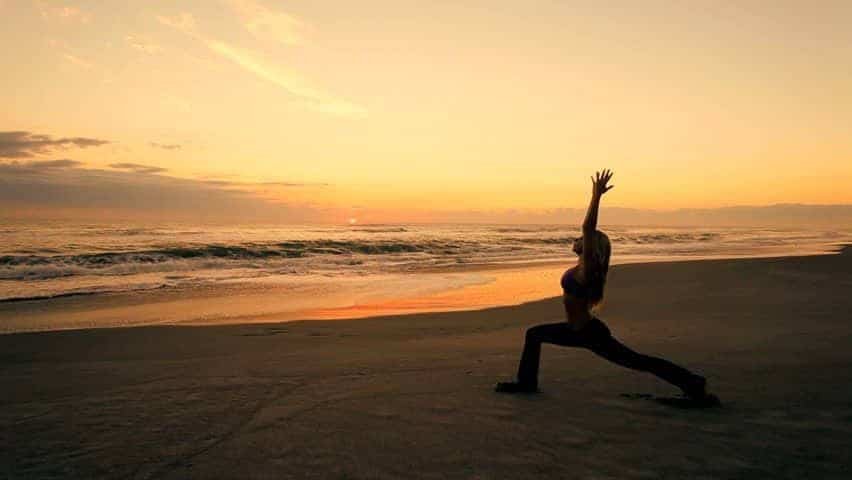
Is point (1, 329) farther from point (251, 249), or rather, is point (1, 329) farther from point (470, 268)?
point (251, 249)

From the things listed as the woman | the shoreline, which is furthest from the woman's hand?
the shoreline

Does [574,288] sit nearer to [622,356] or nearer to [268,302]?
[622,356]

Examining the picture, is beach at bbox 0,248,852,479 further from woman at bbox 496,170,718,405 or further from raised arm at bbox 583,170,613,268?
raised arm at bbox 583,170,613,268

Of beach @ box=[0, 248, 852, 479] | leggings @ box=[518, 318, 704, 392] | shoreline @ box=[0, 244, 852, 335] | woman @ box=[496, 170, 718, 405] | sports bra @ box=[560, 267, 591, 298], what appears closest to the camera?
beach @ box=[0, 248, 852, 479]

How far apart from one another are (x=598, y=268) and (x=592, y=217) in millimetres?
529

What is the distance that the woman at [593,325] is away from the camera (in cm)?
513

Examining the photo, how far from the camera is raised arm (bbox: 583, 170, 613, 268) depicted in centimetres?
501

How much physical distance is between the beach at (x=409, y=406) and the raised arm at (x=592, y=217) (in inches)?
57.9

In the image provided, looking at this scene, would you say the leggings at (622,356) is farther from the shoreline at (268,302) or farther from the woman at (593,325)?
the shoreline at (268,302)

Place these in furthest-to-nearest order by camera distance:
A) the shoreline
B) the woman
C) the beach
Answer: the shoreline, the woman, the beach

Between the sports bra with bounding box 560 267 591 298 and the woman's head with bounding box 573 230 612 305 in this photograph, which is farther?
the sports bra with bounding box 560 267 591 298

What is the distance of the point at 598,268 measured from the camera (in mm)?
5242

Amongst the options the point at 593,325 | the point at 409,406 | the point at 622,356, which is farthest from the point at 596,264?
the point at 409,406

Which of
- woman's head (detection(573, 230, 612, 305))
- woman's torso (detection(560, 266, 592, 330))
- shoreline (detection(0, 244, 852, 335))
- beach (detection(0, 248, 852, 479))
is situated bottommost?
shoreline (detection(0, 244, 852, 335))
